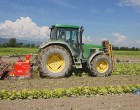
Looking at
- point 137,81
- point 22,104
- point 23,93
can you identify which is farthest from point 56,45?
point 22,104

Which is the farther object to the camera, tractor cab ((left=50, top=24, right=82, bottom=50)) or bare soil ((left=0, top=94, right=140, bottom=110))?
tractor cab ((left=50, top=24, right=82, bottom=50))

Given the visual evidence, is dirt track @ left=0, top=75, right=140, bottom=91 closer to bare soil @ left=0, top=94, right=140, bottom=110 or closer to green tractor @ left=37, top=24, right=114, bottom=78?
green tractor @ left=37, top=24, right=114, bottom=78

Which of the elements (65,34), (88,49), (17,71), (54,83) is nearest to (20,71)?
(17,71)

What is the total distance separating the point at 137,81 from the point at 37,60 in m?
4.35

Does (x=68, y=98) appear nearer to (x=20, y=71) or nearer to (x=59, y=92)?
(x=59, y=92)

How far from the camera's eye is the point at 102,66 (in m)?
14.6

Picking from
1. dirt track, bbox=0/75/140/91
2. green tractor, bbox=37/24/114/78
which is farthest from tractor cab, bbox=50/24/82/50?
dirt track, bbox=0/75/140/91

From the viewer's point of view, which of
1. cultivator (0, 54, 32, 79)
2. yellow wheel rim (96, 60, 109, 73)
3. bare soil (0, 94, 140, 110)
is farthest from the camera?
yellow wheel rim (96, 60, 109, 73)

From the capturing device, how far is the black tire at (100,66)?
14.2 m

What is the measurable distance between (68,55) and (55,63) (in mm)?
688

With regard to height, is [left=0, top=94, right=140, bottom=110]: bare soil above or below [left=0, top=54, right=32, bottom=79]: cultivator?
below

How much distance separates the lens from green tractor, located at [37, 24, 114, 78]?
43.7 ft

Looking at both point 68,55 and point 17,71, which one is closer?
point 17,71

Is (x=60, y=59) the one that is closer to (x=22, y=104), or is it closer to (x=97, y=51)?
(x=97, y=51)
